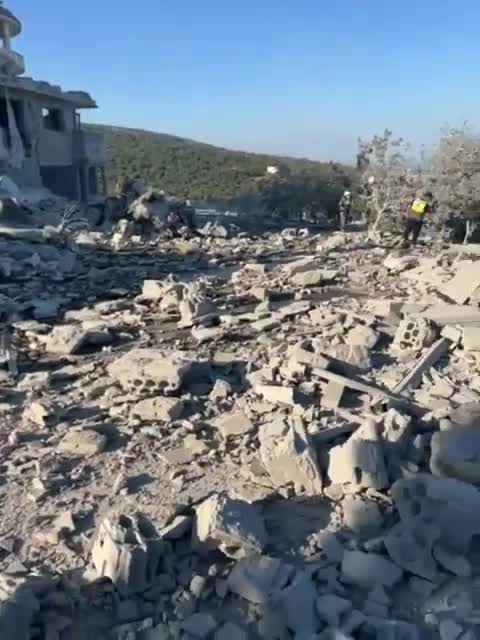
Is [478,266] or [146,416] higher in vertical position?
[478,266]

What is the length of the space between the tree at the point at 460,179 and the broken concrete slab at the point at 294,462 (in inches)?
624

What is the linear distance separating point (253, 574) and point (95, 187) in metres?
27.5

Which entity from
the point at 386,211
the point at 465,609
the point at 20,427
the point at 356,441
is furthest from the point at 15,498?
the point at 386,211

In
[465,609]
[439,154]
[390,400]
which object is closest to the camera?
[465,609]

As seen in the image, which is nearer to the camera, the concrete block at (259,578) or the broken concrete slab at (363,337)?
the concrete block at (259,578)

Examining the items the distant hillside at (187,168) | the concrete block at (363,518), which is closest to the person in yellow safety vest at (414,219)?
the concrete block at (363,518)

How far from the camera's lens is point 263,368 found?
6027 mm

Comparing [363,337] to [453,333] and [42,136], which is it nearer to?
[453,333]

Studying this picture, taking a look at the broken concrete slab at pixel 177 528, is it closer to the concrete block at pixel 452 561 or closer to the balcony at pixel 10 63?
the concrete block at pixel 452 561

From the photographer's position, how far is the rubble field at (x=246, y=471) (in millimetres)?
3285

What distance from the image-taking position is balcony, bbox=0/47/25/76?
22984 mm

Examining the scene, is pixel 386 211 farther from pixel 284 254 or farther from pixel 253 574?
pixel 253 574

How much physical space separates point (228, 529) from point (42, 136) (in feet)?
78.8

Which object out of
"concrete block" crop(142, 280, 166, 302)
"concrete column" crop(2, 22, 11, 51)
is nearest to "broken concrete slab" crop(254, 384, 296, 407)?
"concrete block" crop(142, 280, 166, 302)
